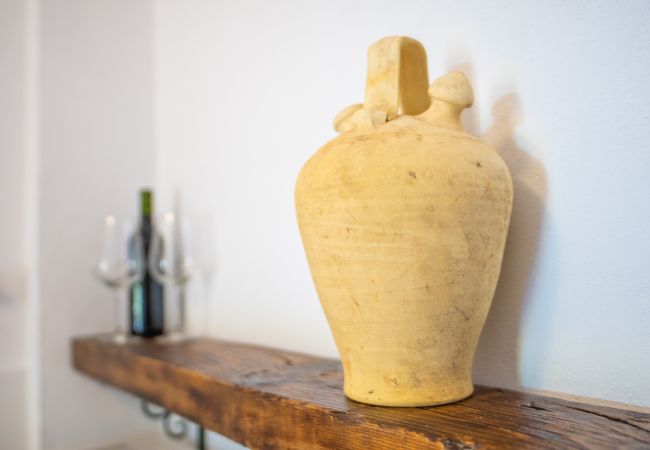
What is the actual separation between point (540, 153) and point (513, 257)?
0.44 ft

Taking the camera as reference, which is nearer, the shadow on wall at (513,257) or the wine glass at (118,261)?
the shadow on wall at (513,257)

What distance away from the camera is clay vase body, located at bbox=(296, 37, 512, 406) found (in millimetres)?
587

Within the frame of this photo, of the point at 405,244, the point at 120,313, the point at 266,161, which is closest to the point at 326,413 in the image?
the point at 405,244

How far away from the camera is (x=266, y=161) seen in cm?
116

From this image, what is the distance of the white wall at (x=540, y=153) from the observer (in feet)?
2.11

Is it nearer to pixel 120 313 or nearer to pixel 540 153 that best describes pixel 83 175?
pixel 120 313

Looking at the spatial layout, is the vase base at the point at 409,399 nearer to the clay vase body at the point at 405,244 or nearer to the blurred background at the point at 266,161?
the clay vase body at the point at 405,244

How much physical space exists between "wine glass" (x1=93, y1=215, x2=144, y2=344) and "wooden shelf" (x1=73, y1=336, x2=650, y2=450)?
0.84 ft

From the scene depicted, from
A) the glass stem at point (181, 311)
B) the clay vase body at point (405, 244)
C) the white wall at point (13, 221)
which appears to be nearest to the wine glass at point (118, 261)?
the glass stem at point (181, 311)

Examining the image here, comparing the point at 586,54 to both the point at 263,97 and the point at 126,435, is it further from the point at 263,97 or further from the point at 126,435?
the point at 126,435

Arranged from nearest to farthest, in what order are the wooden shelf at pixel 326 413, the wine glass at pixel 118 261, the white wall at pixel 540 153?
the wooden shelf at pixel 326 413 → the white wall at pixel 540 153 → the wine glass at pixel 118 261

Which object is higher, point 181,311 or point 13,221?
point 13,221

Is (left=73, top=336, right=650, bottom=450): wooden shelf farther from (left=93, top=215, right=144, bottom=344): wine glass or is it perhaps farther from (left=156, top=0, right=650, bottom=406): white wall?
(left=93, top=215, right=144, bottom=344): wine glass

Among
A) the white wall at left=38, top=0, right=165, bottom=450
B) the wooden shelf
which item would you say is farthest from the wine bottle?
the wooden shelf
